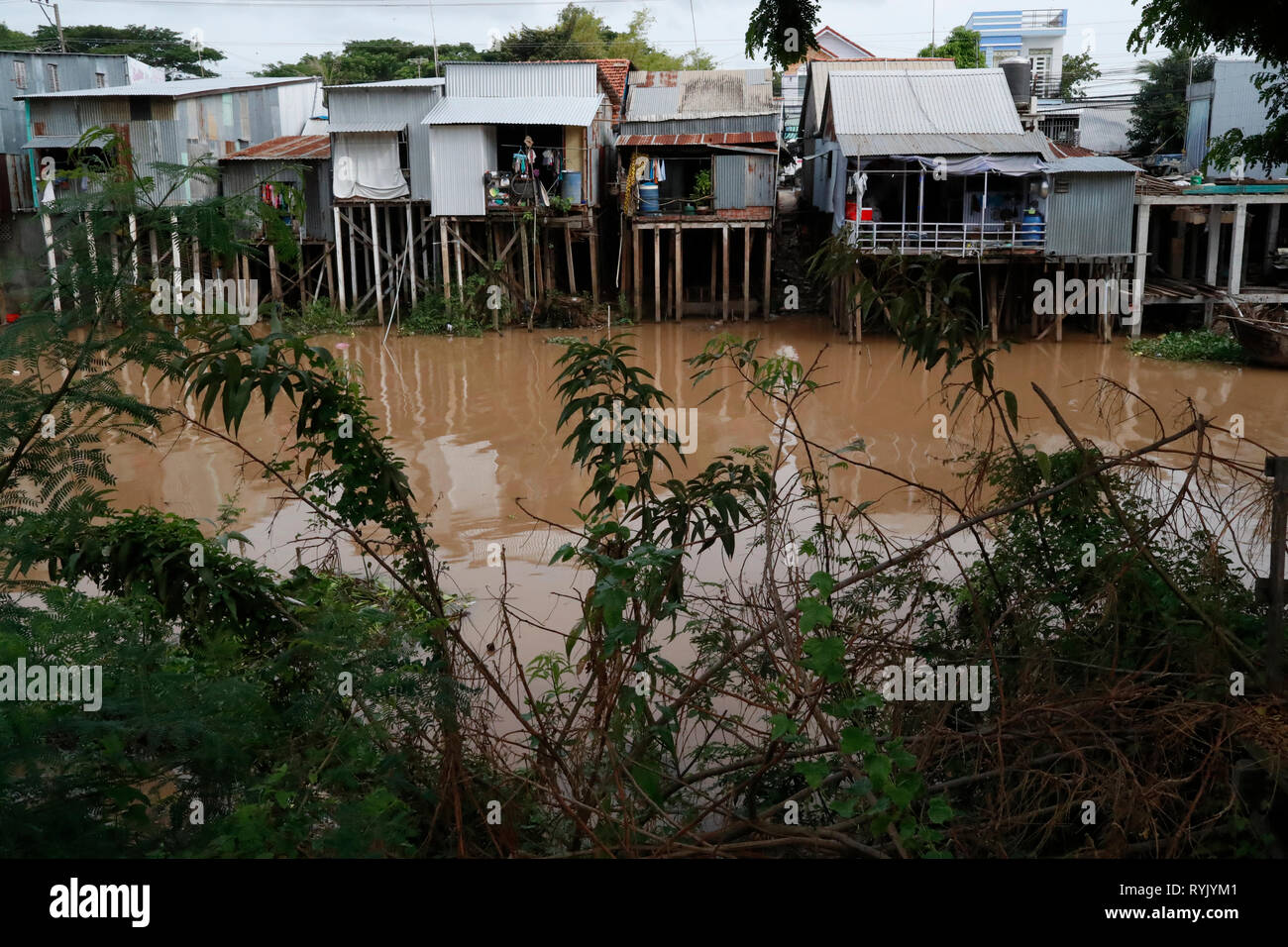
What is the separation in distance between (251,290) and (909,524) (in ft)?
53.7

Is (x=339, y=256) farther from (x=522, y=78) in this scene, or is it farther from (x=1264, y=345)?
(x=1264, y=345)

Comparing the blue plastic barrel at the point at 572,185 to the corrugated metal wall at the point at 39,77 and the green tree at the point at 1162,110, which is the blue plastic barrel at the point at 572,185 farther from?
the green tree at the point at 1162,110

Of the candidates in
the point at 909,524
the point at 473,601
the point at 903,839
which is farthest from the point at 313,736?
the point at 909,524

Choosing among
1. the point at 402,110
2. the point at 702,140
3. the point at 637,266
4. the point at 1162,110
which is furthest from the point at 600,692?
the point at 1162,110

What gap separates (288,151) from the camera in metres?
23.2

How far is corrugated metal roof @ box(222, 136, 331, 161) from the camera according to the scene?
74.0 feet

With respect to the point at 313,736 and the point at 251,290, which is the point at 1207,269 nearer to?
the point at 251,290

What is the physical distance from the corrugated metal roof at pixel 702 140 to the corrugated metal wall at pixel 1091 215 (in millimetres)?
5685

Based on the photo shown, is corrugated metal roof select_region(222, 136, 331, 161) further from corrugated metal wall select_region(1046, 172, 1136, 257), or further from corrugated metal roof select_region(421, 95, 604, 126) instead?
corrugated metal wall select_region(1046, 172, 1136, 257)

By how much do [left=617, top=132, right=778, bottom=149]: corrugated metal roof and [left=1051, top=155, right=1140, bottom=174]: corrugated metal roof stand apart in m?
5.46

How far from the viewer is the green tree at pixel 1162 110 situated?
28.8 m

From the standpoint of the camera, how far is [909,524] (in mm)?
11227
